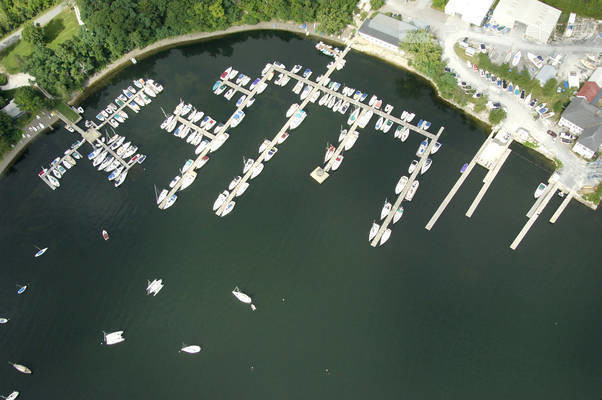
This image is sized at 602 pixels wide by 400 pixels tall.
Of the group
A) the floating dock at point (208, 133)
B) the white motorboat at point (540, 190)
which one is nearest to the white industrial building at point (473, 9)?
the white motorboat at point (540, 190)

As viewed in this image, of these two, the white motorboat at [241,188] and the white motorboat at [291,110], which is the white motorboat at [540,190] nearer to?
the white motorboat at [291,110]

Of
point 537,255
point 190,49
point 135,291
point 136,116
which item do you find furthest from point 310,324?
point 190,49

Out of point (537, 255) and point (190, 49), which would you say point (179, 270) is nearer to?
point (190, 49)

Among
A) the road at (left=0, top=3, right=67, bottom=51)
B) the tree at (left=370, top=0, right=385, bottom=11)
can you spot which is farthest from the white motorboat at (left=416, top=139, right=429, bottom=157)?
the road at (left=0, top=3, right=67, bottom=51)

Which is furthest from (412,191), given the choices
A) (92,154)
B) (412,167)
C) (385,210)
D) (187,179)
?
(92,154)

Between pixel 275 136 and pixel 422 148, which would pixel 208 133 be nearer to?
pixel 275 136
